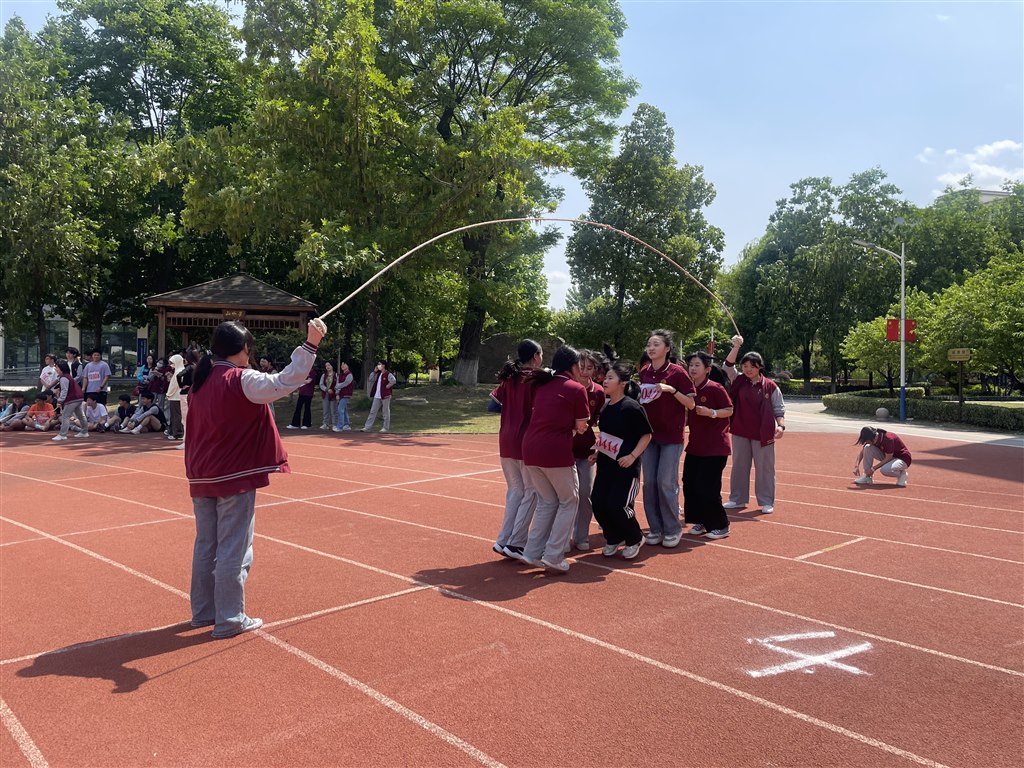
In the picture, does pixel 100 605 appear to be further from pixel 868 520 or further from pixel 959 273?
pixel 959 273

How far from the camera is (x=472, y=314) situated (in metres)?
30.6

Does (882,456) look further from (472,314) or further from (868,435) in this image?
(472,314)

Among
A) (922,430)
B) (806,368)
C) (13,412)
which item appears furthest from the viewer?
(806,368)

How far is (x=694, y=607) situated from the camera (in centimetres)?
597

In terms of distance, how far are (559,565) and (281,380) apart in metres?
3.13

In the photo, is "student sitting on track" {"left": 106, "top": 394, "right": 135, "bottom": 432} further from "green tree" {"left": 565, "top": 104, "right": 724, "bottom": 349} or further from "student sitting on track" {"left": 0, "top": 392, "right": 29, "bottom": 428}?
"green tree" {"left": 565, "top": 104, "right": 724, "bottom": 349}

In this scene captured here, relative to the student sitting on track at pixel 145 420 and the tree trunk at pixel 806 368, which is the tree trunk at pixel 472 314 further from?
the tree trunk at pixel 806 368

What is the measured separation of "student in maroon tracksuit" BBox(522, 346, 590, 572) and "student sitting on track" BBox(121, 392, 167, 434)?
1559 centimetres

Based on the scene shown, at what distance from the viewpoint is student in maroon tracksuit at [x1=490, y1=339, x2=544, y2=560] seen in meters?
7.03

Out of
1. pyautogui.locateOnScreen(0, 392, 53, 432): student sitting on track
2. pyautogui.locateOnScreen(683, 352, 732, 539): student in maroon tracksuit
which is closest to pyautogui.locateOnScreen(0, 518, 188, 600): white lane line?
pyautogui.locateOnScreen(683, 352, 732, 539): student in maroon tracksuit

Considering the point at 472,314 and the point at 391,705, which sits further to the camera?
the point at 472,314

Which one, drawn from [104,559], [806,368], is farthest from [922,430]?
[806,368]

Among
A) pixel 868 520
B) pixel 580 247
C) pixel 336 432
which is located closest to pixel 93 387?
pixel 336 432

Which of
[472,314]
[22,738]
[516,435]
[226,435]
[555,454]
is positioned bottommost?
[22,738]
